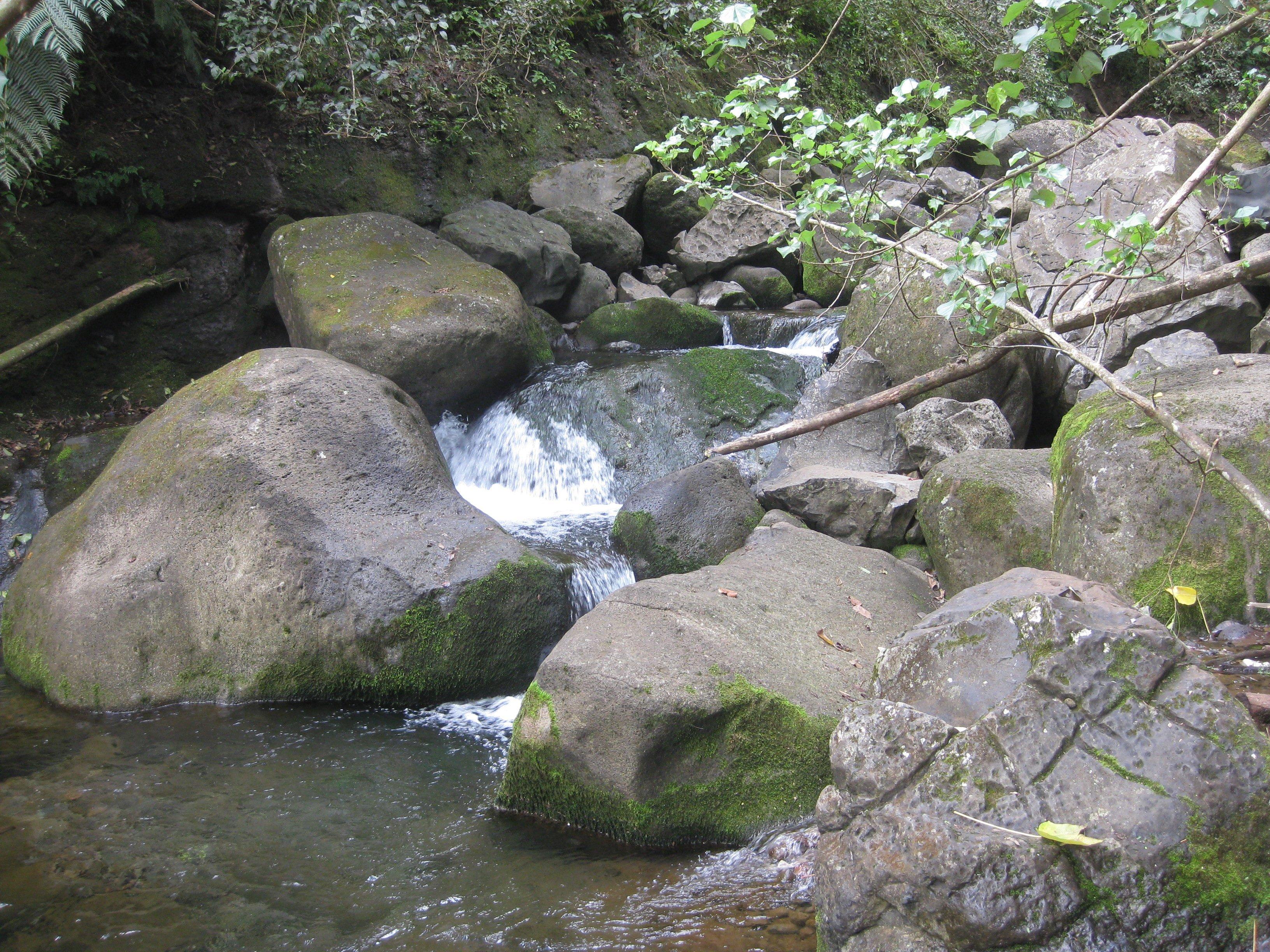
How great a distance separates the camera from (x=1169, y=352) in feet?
17.5

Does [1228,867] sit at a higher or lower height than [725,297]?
lower

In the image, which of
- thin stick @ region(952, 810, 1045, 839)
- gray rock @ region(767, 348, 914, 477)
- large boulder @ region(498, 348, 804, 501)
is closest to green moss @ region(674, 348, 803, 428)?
large boulder @ region(498, 348, 804, 501)

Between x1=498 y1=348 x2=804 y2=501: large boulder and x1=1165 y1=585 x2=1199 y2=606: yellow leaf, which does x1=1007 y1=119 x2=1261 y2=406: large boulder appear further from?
x1=498 y1=348 x2=804 y2=501: large boulder

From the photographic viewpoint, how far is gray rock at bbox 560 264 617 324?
395 inches

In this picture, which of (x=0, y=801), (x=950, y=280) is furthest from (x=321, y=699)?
(x=950, y=280)

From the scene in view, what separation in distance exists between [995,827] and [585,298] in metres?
8.66

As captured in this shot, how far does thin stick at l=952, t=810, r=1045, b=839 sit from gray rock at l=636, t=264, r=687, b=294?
939 centimetres

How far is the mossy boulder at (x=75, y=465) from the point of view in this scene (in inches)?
246

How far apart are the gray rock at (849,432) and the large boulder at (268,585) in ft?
8.16

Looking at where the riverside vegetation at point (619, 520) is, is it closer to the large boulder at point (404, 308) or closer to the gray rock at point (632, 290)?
the large boulder at point (404, 308)

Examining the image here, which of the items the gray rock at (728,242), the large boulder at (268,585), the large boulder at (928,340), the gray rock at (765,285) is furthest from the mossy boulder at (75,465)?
the gray rock at (765,285)

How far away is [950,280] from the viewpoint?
2941mm

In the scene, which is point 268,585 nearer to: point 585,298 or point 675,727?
point 675,727

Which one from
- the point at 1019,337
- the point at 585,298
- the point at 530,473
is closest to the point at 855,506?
the point at 1019,337
